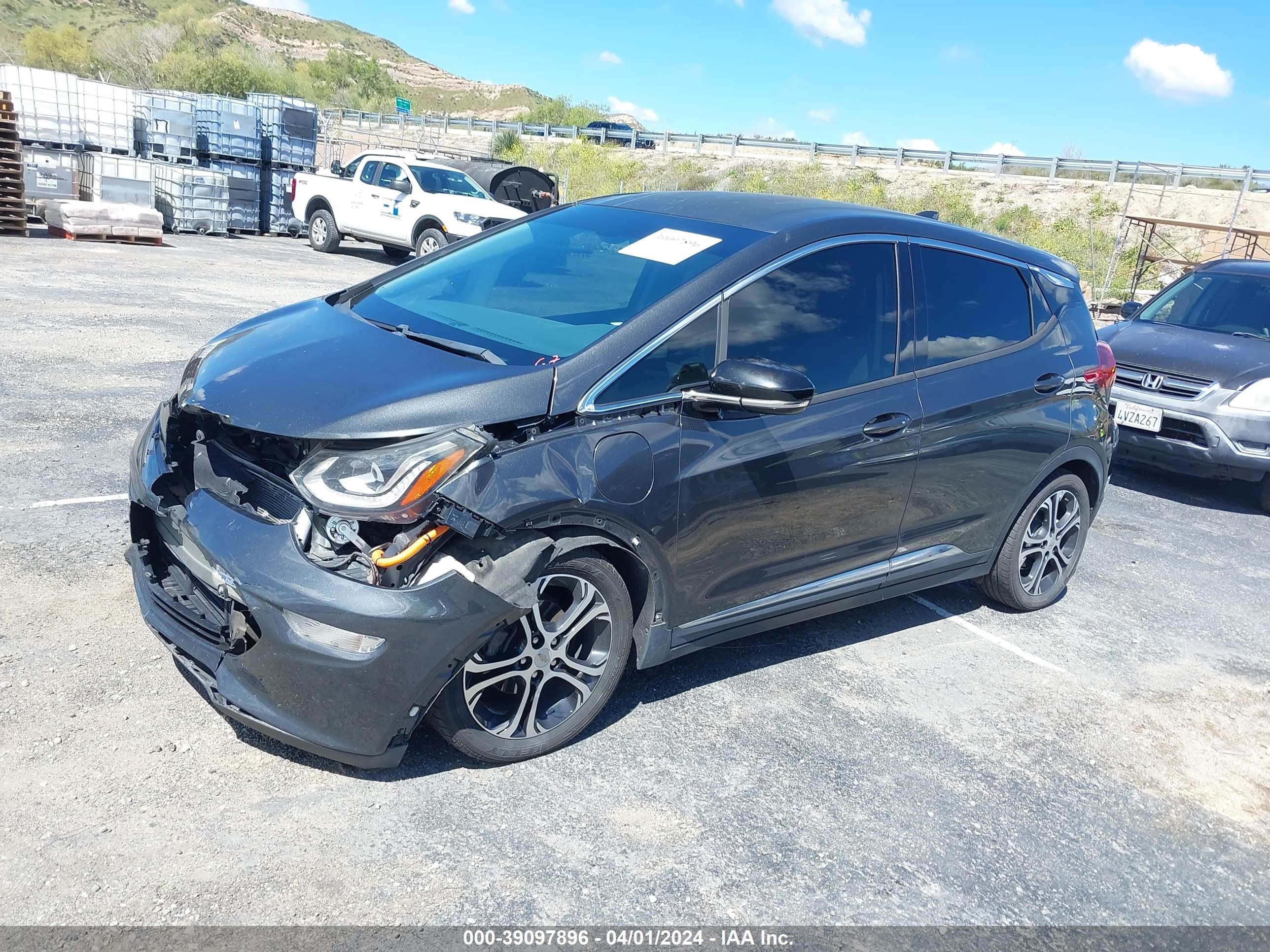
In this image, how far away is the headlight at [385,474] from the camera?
2.88m

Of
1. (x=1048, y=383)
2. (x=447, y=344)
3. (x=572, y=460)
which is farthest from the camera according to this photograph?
(x=1048, y=383)

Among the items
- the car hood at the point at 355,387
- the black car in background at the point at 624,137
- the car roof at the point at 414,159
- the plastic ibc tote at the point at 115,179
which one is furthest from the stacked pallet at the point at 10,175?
the black car in background at the point at 624,137

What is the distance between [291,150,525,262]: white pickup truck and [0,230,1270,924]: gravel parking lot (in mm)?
12118

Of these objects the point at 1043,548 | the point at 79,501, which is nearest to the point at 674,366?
the point at 1043,548

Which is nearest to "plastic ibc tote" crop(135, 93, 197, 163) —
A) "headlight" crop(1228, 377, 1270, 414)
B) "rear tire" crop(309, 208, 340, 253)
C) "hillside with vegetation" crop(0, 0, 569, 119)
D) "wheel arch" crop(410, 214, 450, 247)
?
"rear tire" crop(309, 208, 340, 253)

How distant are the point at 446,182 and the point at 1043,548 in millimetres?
14493

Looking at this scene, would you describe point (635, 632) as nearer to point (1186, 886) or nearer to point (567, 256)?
point (567, 256)

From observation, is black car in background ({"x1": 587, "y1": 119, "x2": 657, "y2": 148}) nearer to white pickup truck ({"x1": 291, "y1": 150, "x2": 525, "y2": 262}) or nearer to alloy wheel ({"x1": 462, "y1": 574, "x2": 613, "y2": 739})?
white pickup truck ({"x1": 291, "y1": 150, "x2": 525, "y2": 262})

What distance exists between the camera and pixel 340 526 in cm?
295

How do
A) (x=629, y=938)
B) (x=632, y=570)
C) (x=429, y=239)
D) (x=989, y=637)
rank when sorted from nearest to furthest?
(x=629, y=938) → (x=632, y=570) → (x=989, y=637) → (x=429, y=239)

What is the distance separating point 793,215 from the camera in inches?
161

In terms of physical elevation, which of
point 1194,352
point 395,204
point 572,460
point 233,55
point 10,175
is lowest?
point 10,175

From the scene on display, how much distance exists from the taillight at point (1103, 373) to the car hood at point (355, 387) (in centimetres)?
318

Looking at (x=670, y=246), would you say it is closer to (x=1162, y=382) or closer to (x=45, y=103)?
(x=1162, y=382)
